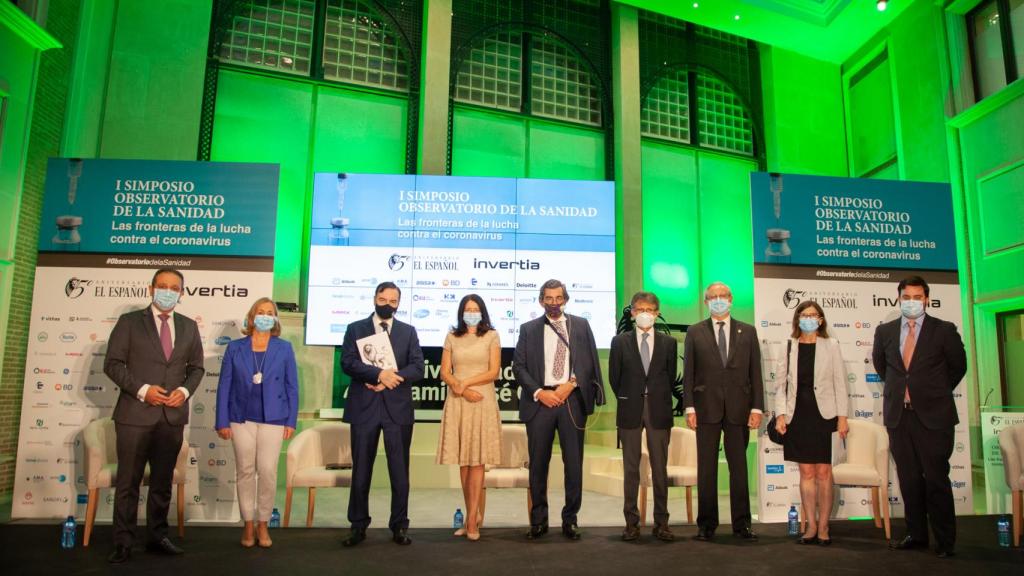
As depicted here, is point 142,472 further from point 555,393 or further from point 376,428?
point 555,393

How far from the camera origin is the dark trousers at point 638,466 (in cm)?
416

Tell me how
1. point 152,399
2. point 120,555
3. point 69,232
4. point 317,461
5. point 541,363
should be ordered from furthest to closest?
point 317,461 → point 69,232 → point 541,363 → point 152,399 → point 120,555

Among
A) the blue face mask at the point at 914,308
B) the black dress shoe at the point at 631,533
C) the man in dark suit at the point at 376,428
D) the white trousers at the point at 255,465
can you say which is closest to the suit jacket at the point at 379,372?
the man in dark suit at the point at 376,428

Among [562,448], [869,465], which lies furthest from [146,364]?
[869,465]

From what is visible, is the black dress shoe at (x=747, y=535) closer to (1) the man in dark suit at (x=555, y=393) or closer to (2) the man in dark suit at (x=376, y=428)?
(1) the man in dark suit at (x=555, y=393)

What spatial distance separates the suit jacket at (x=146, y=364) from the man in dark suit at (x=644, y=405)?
8.36 ft

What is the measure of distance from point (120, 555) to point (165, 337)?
3.86 feet

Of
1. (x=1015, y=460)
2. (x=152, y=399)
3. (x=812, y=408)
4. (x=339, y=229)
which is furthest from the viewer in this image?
(x=339, y=229)

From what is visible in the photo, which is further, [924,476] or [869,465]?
[869,465]

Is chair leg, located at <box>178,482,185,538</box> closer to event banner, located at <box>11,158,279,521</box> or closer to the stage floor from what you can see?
the stage floor

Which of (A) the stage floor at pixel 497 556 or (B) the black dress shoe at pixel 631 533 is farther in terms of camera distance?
(B) the black dress shoe at pixel 631 533

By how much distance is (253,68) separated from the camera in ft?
26.4

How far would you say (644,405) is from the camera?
417 cm

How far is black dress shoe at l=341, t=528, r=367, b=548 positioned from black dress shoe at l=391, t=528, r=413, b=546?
0.19 m
